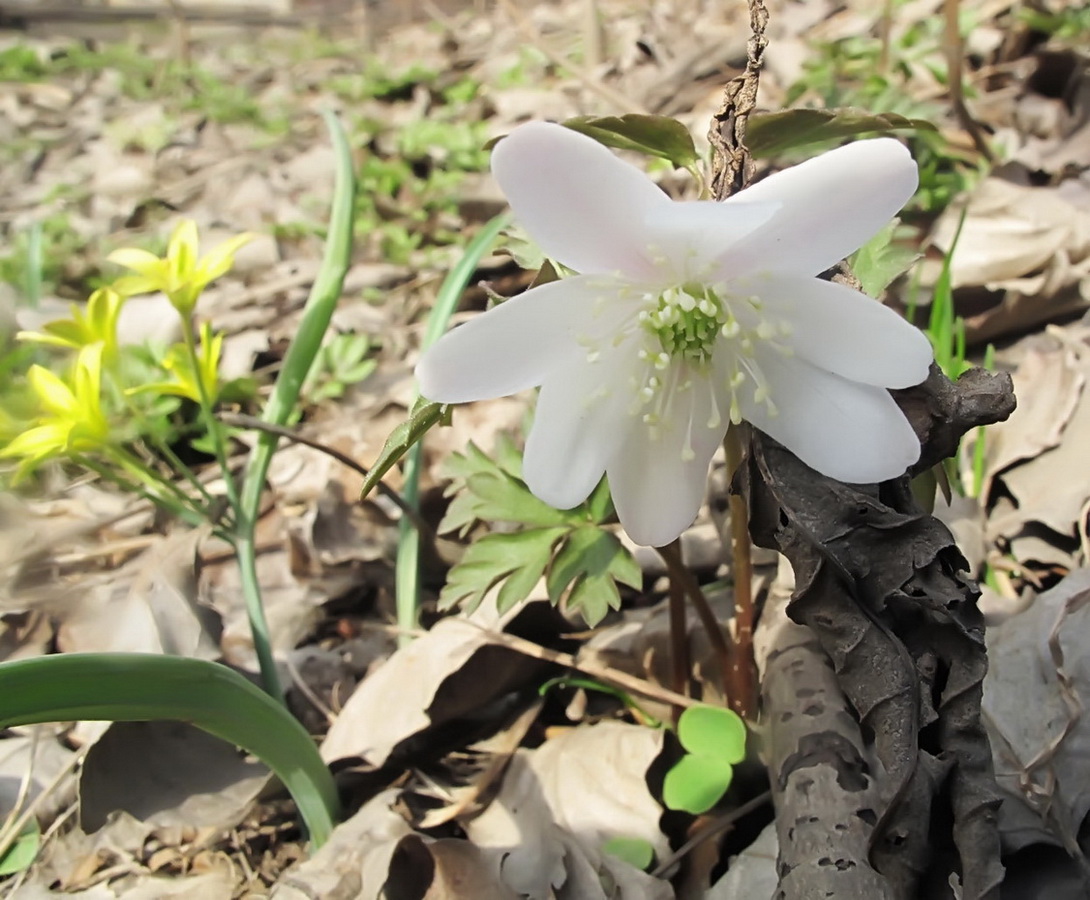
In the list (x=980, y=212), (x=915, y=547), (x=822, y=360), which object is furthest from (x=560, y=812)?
(x=980, y=212)

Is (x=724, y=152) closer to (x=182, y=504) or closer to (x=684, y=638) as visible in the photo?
(x=684, y=638)

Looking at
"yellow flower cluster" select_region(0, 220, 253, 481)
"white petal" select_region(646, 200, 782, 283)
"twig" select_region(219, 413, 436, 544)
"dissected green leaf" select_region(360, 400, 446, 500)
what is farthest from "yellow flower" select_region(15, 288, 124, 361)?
"white petal" select_region(646, 200, 782, 283)

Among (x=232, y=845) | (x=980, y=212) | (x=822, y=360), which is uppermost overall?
(x=822, y=360)

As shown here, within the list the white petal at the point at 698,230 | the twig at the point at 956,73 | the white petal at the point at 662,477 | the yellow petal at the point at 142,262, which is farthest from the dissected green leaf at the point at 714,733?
the twig at the point at 956,73

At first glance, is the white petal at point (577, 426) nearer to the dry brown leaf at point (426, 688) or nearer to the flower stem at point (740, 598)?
the flower stem at point (740, 598)

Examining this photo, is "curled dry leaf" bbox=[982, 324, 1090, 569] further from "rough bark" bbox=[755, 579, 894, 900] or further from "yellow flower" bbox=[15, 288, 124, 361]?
"yellow flower" bbox=[15, 288, 124, 361]

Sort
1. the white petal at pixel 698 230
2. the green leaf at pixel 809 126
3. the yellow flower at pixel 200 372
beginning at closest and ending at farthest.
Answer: the white petal at pixel 698 230 < the green leaf at pixel 809 126 < the yellow flower at pixel 200 372
